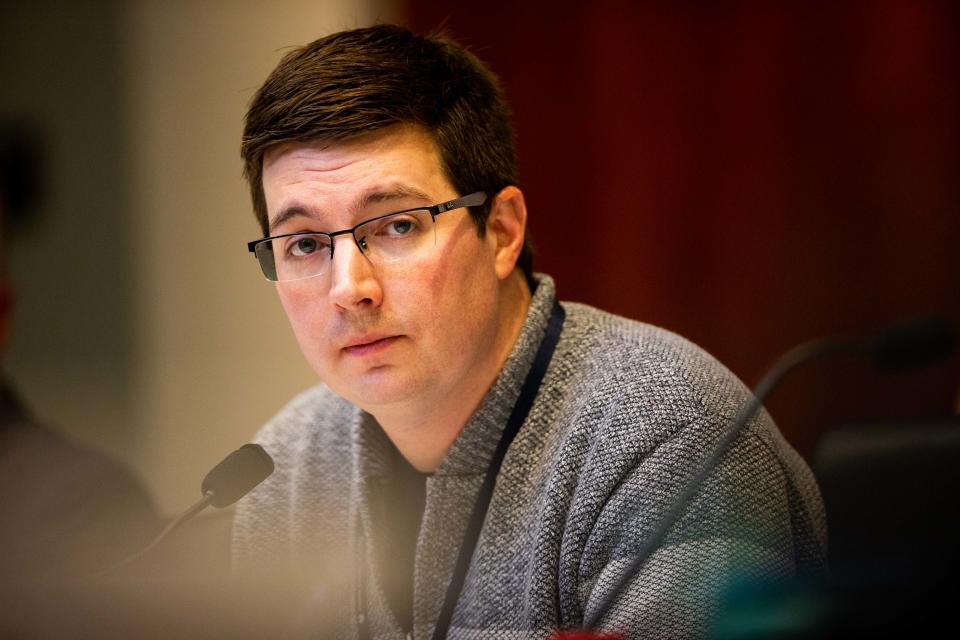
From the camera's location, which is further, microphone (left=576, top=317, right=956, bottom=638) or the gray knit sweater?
the gray knit sweater

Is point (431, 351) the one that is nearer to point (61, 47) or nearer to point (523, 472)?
point (523, 472)

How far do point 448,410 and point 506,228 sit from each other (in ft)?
0.87

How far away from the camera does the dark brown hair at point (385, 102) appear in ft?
4.61

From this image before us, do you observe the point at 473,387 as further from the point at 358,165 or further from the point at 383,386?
the point at 358,165

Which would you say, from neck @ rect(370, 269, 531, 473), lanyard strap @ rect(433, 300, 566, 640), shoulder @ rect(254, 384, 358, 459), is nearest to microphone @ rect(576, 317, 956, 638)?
lanyard strap @ rect(433, 300, 566, 640)

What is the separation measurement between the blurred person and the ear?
655mm

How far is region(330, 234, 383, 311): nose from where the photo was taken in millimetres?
1366

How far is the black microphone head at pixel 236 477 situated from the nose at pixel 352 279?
227 mm

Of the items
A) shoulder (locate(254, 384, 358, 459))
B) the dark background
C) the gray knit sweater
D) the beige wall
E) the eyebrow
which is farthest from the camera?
the beige wall

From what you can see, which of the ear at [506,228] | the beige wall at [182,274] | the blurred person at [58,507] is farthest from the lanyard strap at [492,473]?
the beige wall at [182,274]

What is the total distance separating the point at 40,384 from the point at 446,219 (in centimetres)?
219

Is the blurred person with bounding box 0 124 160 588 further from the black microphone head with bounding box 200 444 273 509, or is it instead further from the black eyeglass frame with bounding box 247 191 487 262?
the black eyeglass frame with bounding box 247 191 487 262

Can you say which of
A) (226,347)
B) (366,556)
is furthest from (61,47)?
(366,556)

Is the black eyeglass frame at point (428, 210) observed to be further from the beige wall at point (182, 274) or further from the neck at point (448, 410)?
the beige wall at point (182, 274)
